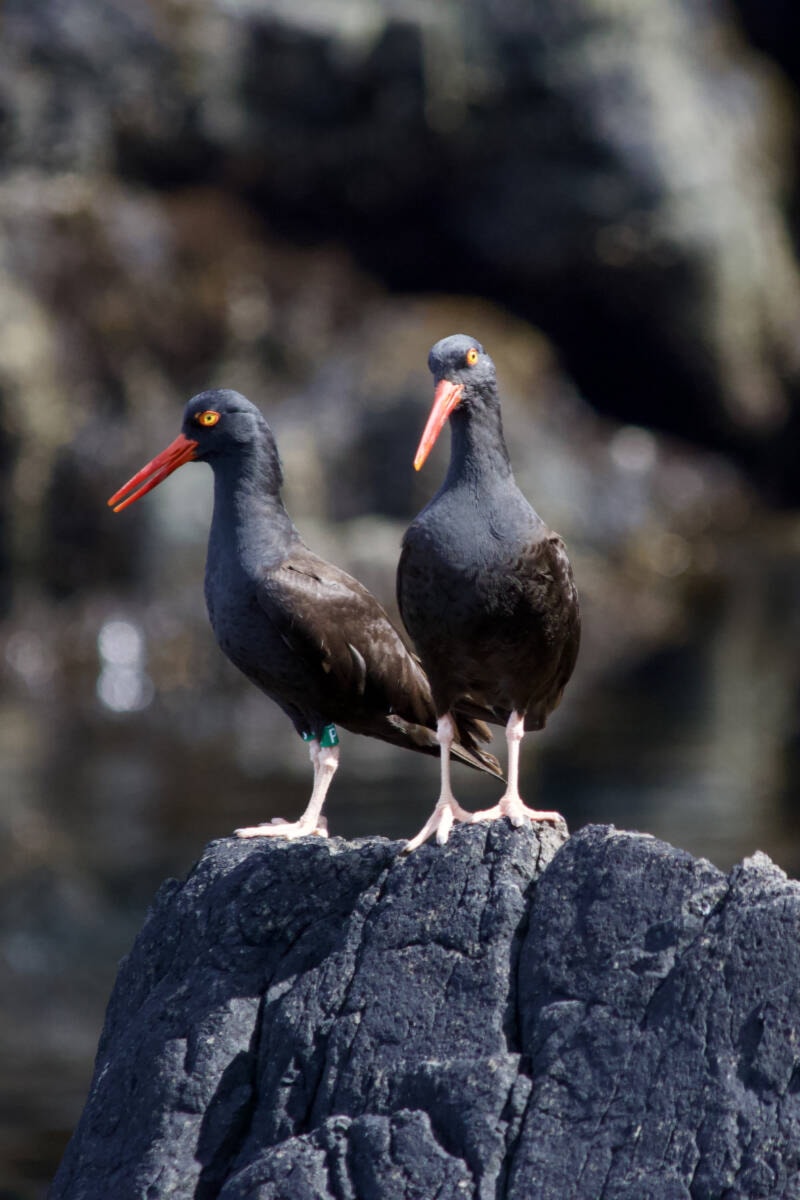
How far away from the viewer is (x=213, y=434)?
7074 mm

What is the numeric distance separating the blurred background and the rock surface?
13813mm

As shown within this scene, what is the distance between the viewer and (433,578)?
5500 mm

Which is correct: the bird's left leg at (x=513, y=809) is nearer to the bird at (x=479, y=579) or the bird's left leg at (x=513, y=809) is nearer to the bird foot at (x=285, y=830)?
the bird at (x=479, y=579)

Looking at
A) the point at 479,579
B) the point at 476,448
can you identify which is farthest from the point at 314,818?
the point at 476,448

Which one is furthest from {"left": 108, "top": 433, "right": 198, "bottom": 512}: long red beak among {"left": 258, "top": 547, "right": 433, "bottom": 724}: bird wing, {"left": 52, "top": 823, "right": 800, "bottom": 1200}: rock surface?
{"left": 52, "top": 823, "right": 800, "bottom": 1200}: rock surface

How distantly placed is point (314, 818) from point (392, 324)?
21318mm

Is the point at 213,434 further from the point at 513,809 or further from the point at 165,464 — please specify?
the point at 513,809

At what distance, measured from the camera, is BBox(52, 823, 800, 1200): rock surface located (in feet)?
14.8

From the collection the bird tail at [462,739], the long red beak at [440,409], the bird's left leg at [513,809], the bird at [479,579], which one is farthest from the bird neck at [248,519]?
the bird's left leg at [513,809]

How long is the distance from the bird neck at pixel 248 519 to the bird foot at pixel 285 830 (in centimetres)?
104

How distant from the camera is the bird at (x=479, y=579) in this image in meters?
5.47

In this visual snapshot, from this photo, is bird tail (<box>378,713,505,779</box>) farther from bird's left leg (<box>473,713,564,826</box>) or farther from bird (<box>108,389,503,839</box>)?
bird's left leg (<box>473,713,564,826</box>)

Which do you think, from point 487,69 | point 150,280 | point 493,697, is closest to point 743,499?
point 487,69

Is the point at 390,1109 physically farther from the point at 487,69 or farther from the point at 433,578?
the point at 487,69
